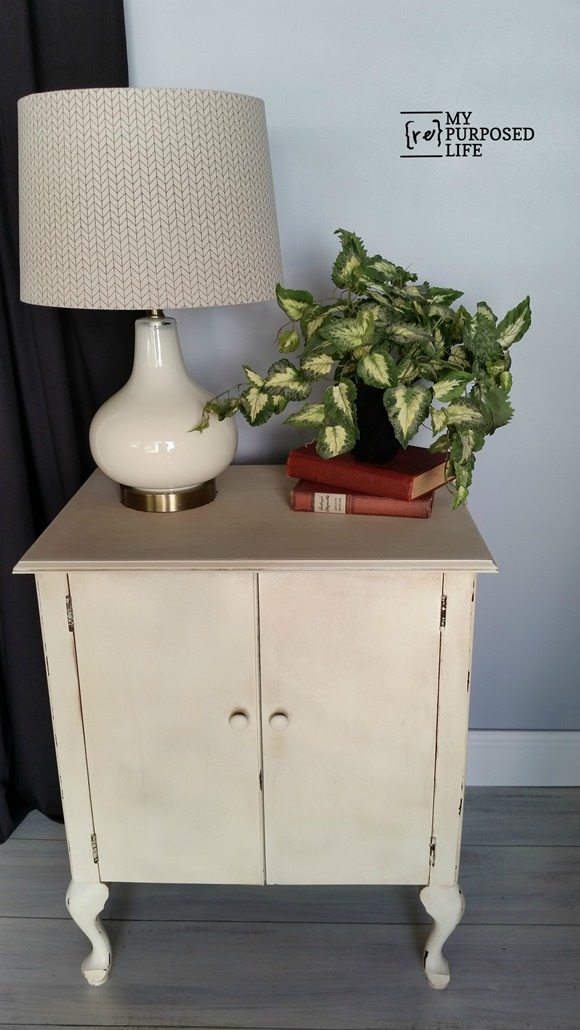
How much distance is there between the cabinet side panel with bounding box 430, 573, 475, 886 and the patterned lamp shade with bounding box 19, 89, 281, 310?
1.66 feet

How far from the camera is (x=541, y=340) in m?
1.62

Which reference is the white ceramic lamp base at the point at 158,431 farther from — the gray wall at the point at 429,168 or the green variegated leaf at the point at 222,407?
the gray wall at the point at 429,168

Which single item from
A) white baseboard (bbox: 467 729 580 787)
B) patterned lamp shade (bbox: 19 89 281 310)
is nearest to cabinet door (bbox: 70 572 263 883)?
patterned lamp shade (bbox: 19 89 281 310)

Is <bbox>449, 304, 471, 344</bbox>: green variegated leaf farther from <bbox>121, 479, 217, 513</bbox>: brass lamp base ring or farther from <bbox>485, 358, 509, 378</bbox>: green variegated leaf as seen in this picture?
<bbox>121, 479, 217, 513</bbox>: brass lamp base ring

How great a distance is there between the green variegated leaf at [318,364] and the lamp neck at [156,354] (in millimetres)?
201

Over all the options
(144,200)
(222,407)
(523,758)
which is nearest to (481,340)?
(222,407)

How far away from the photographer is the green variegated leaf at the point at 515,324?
1271 millimetres

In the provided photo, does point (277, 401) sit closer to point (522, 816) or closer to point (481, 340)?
point (481, 340)

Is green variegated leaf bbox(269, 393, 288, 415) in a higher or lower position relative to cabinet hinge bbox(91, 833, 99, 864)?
higher

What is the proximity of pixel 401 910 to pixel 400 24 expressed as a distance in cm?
149

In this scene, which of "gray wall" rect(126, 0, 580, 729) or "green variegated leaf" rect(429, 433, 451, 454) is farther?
"gray wall" rect(126, 0, 580, 729)

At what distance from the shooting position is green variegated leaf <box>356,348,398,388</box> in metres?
1.21

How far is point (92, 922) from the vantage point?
1.43 meters

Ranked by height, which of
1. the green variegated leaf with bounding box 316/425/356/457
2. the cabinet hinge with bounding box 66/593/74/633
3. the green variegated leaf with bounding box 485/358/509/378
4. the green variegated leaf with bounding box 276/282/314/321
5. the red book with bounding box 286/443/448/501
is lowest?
the cabinet hinge with bounding box 66/593/74/633
